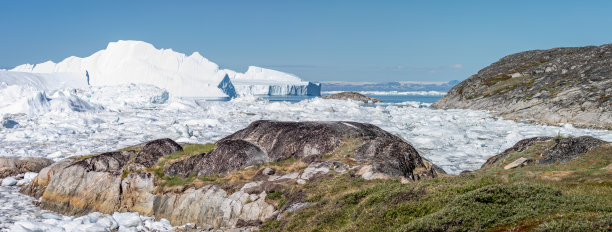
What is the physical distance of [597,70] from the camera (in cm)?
6888

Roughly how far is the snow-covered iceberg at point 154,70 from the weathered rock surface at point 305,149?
108 meters

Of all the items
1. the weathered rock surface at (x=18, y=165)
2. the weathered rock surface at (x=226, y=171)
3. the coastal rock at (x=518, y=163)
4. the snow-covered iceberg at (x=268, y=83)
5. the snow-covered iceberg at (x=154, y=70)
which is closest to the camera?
the weathered rock surface at (x=226, y=171)

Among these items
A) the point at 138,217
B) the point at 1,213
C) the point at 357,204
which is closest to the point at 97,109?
the point at 1,213

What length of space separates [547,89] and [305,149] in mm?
62801

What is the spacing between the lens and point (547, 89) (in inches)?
2778

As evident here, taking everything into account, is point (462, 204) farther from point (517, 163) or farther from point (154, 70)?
point (154, 70)

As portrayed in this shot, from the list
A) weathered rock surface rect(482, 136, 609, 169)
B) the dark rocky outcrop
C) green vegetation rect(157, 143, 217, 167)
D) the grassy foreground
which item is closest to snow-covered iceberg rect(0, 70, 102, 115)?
the dark rocky outcrop

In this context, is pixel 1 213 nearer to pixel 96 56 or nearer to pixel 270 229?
pixel 270 229

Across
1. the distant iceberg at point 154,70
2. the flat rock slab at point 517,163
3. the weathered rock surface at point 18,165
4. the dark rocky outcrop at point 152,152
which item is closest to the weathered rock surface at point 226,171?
the dark rocky outcrop at point 152,152

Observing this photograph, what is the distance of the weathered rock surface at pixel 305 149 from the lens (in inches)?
798

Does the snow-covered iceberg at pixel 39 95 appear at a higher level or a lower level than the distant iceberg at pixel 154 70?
lower

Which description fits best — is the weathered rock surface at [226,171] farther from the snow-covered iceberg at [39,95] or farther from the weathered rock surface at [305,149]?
the snow-covered iceberg at [39,95]

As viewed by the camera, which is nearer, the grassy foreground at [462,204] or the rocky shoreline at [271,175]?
the grassy foreground at [462,204]

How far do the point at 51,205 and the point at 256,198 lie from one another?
492 inches
